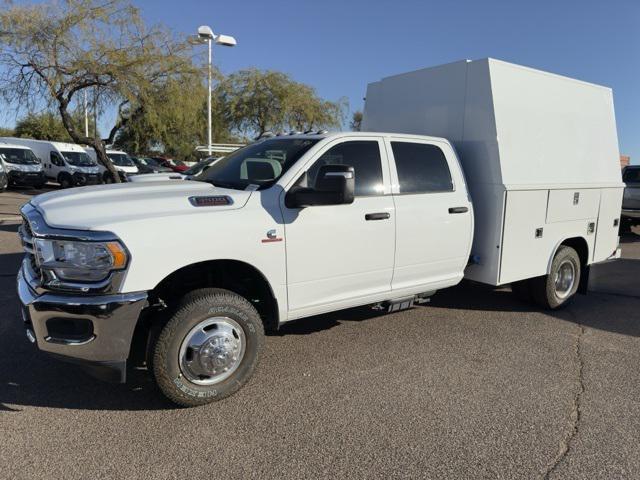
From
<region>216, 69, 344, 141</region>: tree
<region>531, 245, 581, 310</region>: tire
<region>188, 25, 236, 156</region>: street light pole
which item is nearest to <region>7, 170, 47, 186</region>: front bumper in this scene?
<region>188, 25, 236, 156</region>: street light pole

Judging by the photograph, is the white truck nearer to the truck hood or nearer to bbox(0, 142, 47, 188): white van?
the truck hood

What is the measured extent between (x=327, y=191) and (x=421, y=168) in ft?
4.72

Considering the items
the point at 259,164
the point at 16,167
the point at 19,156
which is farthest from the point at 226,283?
the point at 19,156

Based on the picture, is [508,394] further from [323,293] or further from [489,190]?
[489,190]

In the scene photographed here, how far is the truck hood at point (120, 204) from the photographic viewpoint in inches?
125

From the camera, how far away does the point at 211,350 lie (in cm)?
352

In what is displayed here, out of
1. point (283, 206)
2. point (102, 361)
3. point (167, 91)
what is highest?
point (167, 91)

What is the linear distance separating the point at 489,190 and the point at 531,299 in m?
1.83

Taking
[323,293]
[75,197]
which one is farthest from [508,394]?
[75,197]

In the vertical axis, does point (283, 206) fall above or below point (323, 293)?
above

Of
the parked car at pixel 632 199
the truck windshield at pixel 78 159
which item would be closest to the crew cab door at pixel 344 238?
the parked car at pixel 632 199

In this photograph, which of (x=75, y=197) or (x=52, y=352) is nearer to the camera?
(x=52, y=352)

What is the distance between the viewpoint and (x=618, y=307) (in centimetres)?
646

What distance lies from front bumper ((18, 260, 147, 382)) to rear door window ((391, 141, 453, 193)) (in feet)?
8.34
